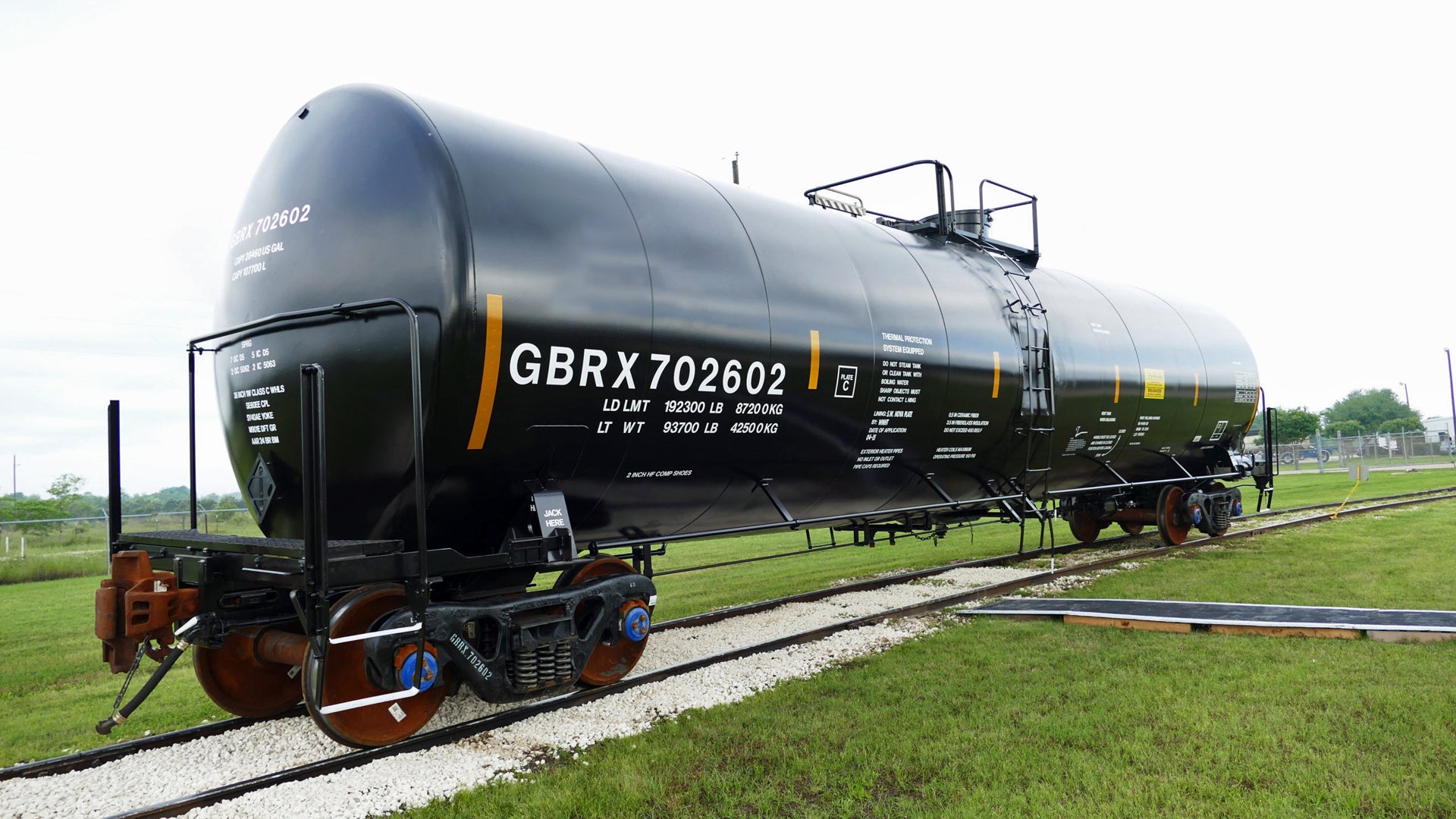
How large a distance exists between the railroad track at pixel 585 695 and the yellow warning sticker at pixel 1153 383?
2.51 m

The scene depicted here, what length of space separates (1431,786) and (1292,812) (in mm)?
858

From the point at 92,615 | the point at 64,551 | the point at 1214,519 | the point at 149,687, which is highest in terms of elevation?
the point at 149,687

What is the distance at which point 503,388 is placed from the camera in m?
5.29

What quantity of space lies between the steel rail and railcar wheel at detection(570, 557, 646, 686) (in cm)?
204

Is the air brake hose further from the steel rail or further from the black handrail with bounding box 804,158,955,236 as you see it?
the black handrail with bounding box 804,158,955,236

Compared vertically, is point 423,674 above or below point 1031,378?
below

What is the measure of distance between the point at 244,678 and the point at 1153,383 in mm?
11241

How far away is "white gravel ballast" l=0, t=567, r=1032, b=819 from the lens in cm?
464

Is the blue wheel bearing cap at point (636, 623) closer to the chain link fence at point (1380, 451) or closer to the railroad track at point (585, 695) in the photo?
the railroad track at point (585, 695)

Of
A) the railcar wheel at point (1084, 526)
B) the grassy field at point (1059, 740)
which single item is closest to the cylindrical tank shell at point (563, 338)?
the grassy field at point (1059, 740)

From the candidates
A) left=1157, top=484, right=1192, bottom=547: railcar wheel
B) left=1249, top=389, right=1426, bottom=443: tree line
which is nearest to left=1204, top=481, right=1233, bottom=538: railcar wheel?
left=1157, top=484, right=1192, bottom=547: railcar wheel

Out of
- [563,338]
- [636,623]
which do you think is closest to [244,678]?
[636,623]

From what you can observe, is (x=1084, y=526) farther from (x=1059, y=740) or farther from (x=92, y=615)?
(x=92, y=615)

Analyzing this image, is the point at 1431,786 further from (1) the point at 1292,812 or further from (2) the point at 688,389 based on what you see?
(2) the point at 688,389
